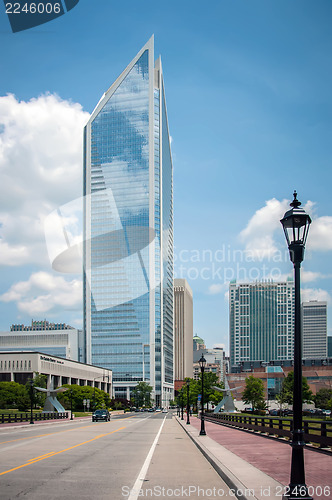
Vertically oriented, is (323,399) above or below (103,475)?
below

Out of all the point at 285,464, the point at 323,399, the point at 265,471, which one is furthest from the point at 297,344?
the point at 323,399

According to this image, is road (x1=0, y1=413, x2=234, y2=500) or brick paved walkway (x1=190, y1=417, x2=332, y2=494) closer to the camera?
road (x1=0, y1=413, x2=234, y2=500)

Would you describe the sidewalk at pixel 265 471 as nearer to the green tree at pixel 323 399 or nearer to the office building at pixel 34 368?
the office building at pixel 34 368

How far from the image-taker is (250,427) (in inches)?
1644

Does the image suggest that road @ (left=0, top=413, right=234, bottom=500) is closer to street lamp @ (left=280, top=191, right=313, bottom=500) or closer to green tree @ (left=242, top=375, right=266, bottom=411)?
street lamp @ (left=280, top=191, right=313, bottom=500)

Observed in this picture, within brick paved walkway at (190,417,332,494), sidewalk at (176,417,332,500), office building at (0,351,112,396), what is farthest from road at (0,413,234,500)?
office building at (0,351,112,396)

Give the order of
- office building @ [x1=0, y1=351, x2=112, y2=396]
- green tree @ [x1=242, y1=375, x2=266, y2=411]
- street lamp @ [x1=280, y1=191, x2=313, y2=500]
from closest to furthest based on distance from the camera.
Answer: street lamp @ [x1=280, y1=191, x2=313, y2=500] → green tree @ [x1=242, y1=375, x2=266, y2=411] → office building @ [x1=0, y1=351, x2=112, y2=396]

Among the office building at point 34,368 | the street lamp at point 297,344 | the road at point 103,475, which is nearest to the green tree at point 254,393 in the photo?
the office building at point 34,368

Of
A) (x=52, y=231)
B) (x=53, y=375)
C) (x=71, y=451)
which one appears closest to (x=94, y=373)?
(x=53, y=375)

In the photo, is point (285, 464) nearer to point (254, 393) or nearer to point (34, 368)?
point (254, 393)

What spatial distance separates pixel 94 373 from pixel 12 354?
52951 mm

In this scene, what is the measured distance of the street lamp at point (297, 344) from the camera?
10.1 metres

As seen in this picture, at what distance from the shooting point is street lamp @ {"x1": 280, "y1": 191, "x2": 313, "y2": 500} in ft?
33.2

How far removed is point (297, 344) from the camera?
1120 centimetres
